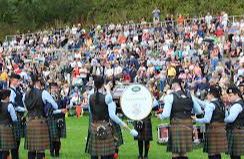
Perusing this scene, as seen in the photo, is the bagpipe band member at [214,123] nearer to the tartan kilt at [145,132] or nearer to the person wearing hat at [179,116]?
the person wearing hat at [179,116]

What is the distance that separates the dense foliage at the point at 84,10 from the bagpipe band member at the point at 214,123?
25.7 meters

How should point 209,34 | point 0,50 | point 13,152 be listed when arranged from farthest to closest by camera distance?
point 0,50 → point 209,34 → point 13,152

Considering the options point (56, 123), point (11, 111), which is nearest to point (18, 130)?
point (11, 111)

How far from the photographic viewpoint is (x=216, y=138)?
404 inches

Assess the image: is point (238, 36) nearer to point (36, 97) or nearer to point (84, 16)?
point (36, 97)

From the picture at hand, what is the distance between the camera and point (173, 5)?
3781 centimetres

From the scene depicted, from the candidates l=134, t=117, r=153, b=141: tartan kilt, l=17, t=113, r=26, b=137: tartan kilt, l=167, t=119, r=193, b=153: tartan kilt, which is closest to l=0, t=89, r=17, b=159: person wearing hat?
l=17, t=113, r=26, b=137: tartan kilt

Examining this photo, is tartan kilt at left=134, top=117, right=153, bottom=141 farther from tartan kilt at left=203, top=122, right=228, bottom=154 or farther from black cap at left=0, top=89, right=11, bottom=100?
black cap at left=0, top=89, right=11, bottom=100

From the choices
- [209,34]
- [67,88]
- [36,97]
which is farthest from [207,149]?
[209,34]

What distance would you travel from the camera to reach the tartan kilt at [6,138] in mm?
10703

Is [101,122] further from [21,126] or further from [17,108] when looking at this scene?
[21,126]

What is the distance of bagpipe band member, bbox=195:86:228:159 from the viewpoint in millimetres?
10039

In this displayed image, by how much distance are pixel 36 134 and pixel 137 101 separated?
5.32ft

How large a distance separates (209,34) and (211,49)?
161cm
